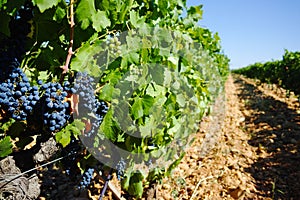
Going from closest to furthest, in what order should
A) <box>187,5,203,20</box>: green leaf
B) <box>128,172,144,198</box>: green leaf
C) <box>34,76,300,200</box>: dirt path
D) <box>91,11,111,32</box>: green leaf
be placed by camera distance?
<box>91,11,111,32</box>: green leaf < <box>128,172,144,198</box>: green leaf < <box>34,76,300,200</box>: dirt path < <box>187,5,203,20</box>: green leaf

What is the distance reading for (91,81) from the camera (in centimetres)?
191

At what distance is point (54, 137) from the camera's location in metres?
1.88

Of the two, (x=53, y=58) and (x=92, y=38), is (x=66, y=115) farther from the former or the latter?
(x=92, y=38)

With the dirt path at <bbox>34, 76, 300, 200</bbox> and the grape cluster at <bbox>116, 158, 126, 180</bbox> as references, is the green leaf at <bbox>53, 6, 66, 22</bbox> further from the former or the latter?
the dirt path at <bbox>34, 76, 300, 200</bbox>

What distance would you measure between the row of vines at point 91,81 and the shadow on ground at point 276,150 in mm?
1913

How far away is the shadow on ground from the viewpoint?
4.20 m

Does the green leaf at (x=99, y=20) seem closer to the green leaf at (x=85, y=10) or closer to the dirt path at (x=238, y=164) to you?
the green leaf at (x=85, y=10)

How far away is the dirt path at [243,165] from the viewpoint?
3746mm

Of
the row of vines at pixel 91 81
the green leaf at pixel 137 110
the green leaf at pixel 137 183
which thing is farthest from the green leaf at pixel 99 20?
the green leaf at pixel 137 183

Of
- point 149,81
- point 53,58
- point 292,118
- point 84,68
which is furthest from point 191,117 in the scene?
point 292,118

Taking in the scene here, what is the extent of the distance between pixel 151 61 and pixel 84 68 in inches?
29.2

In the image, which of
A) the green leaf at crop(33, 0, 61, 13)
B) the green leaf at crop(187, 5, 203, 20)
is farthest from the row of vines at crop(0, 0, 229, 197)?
the green leaf at crop(187, 5, 203, 20)

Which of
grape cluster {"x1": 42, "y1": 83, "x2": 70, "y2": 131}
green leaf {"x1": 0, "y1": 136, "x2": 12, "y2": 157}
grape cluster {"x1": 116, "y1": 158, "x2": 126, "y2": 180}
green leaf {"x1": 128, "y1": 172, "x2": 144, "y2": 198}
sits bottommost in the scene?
green leaf {"x1": 128, "y1": 172, "x2": 144, "y2": 198}

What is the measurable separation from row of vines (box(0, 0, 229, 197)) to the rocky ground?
27 cm
